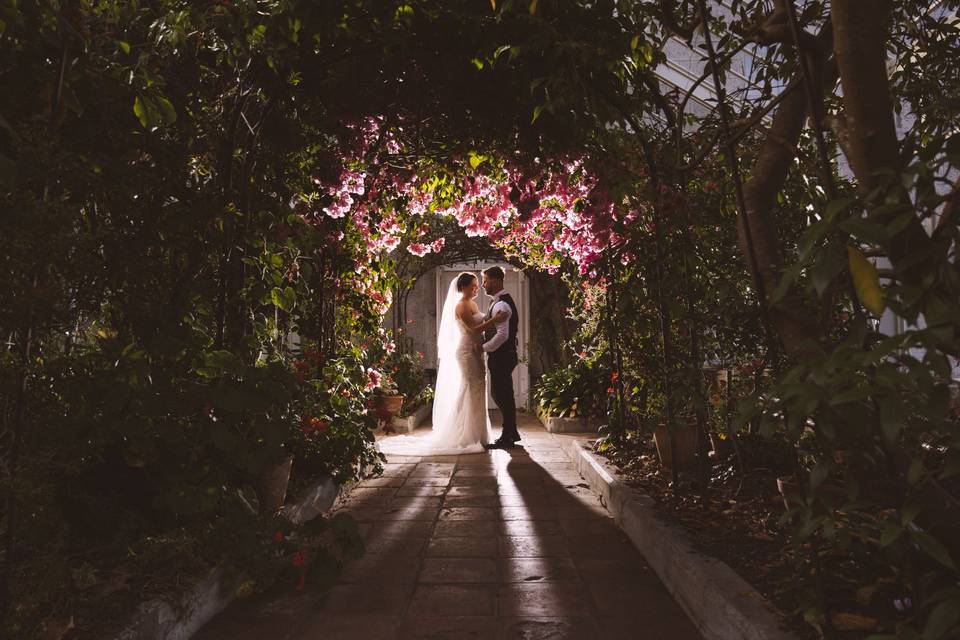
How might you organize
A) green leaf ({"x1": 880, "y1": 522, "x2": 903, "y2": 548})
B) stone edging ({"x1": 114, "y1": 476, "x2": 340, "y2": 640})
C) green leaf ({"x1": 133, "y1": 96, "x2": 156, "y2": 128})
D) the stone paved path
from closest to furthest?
green leaf ({"x1": 880, "y1": 522, "x2": 903, "y2": 548})
green leaf ({"x1": 133, "y1": 96, "x2": 156, "y2": 128})
stone edging ({"x1": 114, "y1": 476, "x2": 340, "y2": 640})
the stone paved path

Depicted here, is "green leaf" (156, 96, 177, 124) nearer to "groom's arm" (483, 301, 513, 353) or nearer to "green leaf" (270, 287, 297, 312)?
"green leaf" (270, 287, 297, 312)

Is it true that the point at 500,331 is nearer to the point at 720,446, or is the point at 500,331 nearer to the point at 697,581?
the point at 720,446

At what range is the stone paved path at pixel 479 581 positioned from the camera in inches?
117

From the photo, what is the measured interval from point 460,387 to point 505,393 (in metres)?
0.48

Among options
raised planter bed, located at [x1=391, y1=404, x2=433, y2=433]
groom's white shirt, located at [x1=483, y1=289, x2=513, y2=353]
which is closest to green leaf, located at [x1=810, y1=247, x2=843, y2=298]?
groom's white shirt, located at [x1=483, y1=289, x2=513, y2=353]

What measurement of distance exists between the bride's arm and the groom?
0.04 metres

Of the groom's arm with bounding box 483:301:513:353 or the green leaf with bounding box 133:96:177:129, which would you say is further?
the groom's arm with bounding box 483:301:513:353

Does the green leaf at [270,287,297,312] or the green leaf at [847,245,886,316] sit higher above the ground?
the green leaf at [270,287,297,312]

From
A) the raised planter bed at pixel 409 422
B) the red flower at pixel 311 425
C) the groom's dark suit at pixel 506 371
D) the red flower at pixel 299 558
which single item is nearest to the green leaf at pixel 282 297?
the red flower at pixel 311 425

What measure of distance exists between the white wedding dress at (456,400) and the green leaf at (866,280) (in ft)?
21.9

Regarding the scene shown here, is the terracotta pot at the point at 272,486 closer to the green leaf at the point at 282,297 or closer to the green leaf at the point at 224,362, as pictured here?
the green leaf at the point at 282,297

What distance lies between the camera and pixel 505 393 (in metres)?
8.43

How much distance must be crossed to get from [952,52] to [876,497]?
239 centimetres

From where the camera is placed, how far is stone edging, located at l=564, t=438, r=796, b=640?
8.18 feet
